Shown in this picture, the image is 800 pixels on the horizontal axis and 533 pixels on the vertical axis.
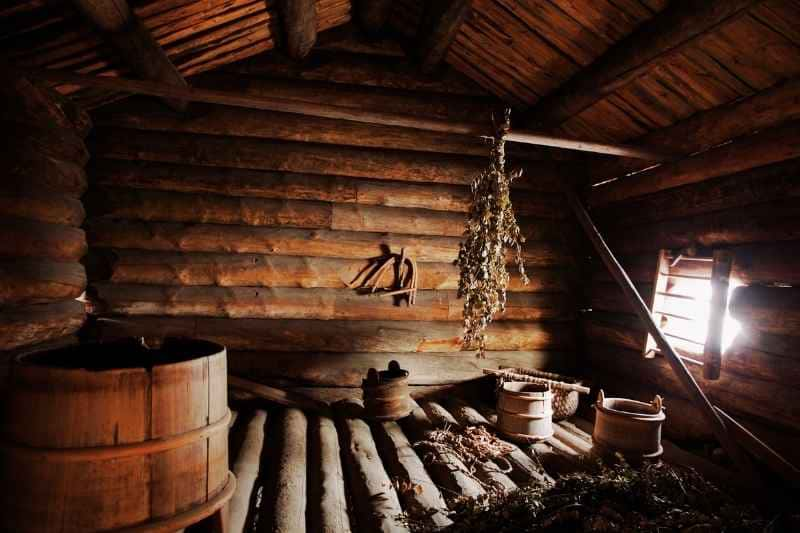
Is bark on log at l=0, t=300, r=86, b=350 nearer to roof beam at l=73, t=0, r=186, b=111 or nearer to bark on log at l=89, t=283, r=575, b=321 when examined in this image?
bark on log at l=89, t=283, r=575, b=321

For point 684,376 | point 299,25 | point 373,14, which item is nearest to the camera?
point 684,376

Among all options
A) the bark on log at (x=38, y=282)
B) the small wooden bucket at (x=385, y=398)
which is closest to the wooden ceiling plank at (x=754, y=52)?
the small wooden bucket at (x=385, y=398)

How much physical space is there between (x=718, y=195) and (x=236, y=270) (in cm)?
497

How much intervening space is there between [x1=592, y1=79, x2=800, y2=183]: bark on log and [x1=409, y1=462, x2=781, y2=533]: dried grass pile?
2.84m

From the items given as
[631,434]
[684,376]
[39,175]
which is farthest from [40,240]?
[684,376]

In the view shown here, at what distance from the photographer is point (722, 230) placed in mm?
4418

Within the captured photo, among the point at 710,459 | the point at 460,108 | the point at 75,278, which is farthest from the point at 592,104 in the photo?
the point at 75,278

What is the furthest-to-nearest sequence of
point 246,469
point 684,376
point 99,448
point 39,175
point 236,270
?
point 236,270 → point 684,376 → point 39,175 → point 246,469 → point 99,448

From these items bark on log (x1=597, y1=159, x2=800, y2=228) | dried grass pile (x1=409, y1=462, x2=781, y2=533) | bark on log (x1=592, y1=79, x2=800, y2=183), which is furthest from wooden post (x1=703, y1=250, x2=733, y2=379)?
dried grass pile (x1=409, y1=462, x2=781, y2=533)

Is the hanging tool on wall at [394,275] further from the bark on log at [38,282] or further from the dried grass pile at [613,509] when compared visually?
the dried grass pile at [613,509]

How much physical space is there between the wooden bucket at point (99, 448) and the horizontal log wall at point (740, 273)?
14.1 feet

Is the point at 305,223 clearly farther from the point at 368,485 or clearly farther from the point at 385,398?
the point at 368,485

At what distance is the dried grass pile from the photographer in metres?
2.64

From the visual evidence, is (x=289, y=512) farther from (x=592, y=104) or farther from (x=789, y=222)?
(x=592, y=104)
